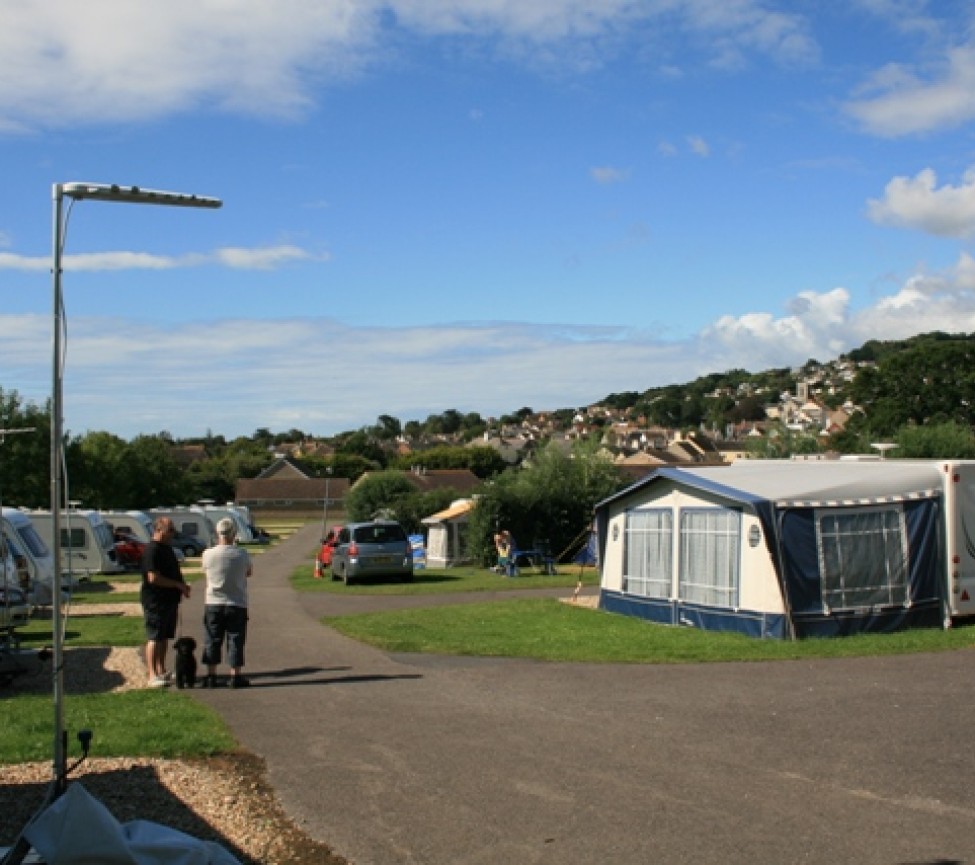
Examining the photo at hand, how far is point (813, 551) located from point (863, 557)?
2.67 ft

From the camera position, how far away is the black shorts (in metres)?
12.2

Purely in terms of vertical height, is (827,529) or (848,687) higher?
(827,529)

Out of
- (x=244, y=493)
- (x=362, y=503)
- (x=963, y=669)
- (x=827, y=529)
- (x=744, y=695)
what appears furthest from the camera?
(x=244, y=493)

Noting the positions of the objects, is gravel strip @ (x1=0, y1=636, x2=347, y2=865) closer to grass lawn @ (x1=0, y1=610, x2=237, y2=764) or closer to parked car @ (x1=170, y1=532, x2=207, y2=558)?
grass lawn @ (x1=0, y1=610, x2=237, y2=764)

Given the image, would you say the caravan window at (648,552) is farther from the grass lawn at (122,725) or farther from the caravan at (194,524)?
the caravan at (194,524)

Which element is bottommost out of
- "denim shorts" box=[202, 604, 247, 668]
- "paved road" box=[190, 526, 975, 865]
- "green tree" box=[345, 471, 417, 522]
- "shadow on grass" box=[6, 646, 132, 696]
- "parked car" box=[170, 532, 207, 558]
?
"parked car" box=[170, 532, 207, 558]

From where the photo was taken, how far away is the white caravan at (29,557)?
2055 cm

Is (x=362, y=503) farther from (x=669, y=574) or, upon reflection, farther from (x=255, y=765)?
(x=255, y=765)

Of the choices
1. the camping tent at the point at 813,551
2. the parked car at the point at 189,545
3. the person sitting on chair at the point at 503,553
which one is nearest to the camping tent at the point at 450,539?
the person sitting on chair at the point at 503,553

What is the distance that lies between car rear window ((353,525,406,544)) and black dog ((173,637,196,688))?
719 inches

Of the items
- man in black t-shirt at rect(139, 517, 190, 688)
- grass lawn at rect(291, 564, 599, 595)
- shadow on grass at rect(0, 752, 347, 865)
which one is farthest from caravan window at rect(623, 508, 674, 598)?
shadow on grass at rect(0, 752, 347, 865)

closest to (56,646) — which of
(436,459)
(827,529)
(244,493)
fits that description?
(827,529)

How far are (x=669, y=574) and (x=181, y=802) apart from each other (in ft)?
41.1

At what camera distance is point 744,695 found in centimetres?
1116
